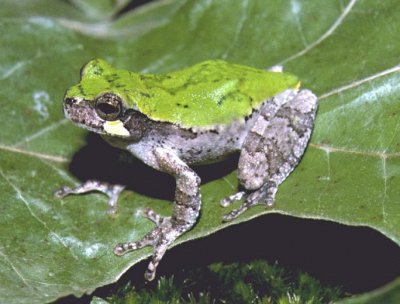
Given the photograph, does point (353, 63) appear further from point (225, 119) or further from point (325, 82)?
point (225, 119)

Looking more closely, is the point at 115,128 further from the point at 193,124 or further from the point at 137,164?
the point at 137,164

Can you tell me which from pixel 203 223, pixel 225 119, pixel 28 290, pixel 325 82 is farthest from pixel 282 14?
pixel 28 290

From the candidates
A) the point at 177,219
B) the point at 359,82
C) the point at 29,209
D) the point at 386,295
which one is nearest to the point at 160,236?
the point at 177,219

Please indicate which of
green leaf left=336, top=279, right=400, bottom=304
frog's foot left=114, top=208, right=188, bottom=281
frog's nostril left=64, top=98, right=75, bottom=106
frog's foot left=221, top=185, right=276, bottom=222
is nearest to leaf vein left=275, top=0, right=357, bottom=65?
frog's foot left=221, top=185, right=276, bottom=222

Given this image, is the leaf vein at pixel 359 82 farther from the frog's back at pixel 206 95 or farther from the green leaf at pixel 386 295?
the green leaf at pixel 386 295

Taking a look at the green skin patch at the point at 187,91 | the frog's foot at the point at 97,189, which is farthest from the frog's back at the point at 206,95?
the frog's foot at the point at 97,189

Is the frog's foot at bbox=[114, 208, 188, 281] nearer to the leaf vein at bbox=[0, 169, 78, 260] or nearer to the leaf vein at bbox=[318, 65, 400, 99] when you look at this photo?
the leaf vein at bbox=[0, 169, 78, 260]
